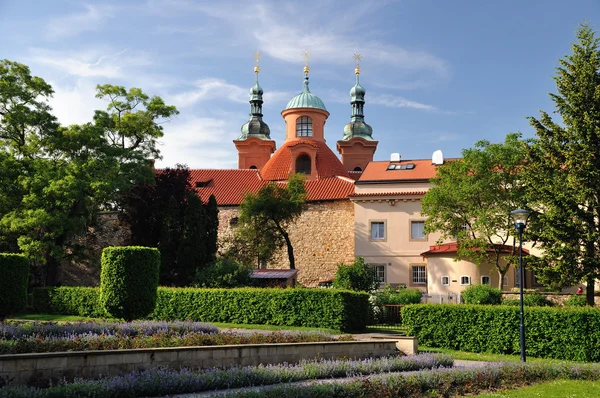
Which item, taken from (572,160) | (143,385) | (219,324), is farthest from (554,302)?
(143,385)

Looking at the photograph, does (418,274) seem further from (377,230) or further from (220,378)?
(220,378)

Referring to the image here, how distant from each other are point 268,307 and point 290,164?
21725mm

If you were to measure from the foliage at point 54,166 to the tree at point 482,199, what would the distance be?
16.1m

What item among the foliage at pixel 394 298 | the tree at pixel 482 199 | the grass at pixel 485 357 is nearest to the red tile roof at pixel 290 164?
the tree at pixel 482 199

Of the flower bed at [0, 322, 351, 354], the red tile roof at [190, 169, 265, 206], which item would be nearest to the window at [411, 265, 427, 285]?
the red tile roof at [190, 169, 265, 206]

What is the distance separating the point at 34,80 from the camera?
103ft

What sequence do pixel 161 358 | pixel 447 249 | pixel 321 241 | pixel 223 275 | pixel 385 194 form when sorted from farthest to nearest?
1. pixel 321 241
2. pixel 385 194
3. pixel 447 249
4. pixel 223 275
5. pixel 161 358

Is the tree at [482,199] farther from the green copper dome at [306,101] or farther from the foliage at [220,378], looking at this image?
the green copper dome at [306,101]

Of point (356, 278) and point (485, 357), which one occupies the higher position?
point (356, 278)

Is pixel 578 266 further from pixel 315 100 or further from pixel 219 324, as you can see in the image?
pixel 315 100

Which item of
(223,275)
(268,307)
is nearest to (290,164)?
(223,275)

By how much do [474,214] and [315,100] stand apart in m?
22.4

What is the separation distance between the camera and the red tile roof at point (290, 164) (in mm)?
43594

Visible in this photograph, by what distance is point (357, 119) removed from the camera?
5928 centimetres
